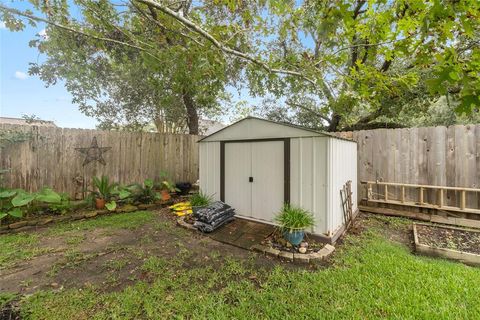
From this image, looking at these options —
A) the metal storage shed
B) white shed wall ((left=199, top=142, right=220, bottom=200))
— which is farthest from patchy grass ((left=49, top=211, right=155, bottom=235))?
the metal storage shed

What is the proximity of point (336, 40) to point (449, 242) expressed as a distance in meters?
4.12

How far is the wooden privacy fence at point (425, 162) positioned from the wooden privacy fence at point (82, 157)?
5377 mm

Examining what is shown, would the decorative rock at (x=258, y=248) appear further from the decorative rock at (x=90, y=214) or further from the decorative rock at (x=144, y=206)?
the decorative rock at (x=90, y=214)

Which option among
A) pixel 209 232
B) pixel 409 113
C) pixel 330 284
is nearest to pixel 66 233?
pixel 209 232

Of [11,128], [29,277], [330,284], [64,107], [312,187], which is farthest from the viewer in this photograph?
[64,107]

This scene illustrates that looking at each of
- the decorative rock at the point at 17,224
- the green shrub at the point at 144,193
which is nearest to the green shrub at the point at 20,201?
the decorative rock at the point at 17,224

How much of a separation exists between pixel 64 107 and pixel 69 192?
16.0 ft

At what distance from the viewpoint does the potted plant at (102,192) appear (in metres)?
5.08

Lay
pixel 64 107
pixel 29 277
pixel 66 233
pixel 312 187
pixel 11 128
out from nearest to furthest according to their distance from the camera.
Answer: pixel 29 277 → pixel 312 187 → pixel 66 233 → pixel 11 128 → pixel 64 107

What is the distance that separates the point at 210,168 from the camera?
5.23 metres

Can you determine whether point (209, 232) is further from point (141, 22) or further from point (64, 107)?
point (64, 107)

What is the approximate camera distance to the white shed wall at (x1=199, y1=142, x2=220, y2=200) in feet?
16.7

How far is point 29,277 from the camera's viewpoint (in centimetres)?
262

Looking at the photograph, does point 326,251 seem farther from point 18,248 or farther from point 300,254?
point 18,248
